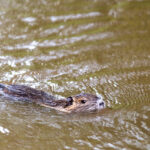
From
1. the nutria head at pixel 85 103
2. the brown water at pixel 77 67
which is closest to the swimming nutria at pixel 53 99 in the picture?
the nutria head at pixel 85 103

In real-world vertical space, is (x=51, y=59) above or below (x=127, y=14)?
below

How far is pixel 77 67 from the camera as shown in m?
7.37

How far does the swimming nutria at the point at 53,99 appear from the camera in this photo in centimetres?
577

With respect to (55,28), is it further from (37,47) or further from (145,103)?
(145,103)

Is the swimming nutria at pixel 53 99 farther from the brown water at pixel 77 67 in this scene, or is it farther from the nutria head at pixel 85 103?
the brown water at pixel 77 67

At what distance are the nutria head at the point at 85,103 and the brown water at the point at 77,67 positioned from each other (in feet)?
0.38

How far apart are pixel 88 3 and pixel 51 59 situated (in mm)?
3320

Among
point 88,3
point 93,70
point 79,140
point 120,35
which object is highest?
point 88,3

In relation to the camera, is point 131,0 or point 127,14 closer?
point 127,14

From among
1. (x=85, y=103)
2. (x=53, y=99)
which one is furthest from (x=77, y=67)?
(x=85, y=103)

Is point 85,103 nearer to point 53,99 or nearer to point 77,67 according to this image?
point 53,99

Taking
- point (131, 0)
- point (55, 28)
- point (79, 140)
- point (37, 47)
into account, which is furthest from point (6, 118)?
point (131, 0)

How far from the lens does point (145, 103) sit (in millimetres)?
6160

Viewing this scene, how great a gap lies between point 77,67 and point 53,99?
1466 millimetres
